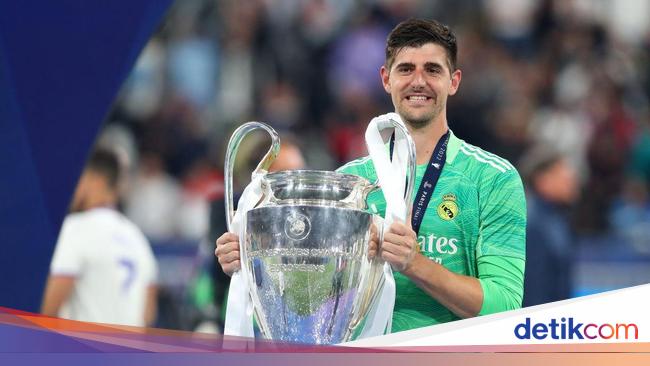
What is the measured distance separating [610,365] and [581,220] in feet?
21.2

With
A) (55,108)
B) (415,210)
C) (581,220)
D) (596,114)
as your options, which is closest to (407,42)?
(415,210)

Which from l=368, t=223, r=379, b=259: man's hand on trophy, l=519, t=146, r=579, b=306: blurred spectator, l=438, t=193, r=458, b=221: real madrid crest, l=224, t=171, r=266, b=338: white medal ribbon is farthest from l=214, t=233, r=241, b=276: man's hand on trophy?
l=519, t=146, r=579, b=306: blurred spectator

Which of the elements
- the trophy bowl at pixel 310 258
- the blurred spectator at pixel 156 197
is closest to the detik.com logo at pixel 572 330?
the trophy bowl at pixel 310 258

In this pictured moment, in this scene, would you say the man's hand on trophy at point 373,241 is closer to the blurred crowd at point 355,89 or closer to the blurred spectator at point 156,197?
the blurred crowd at point 355,89

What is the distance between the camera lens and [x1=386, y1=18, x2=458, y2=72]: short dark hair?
2736 millimetres

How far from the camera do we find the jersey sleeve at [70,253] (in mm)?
5555

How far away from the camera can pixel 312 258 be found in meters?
2.40

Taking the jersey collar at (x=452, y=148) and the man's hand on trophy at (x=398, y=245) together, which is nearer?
the man's hand on trophy at (x=398, y=245)

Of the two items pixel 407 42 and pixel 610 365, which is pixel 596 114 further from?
pixel 610 365

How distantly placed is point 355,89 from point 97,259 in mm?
3917

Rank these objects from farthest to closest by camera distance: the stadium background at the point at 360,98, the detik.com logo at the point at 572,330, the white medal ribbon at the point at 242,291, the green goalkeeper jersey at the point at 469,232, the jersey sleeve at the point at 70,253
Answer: the stadium background at the point at 360,98 → the jersey sleeve at the point at 70,253 → the green goalkeeper jersey at the point at 469,232 → the white medal ribbon at the point at 242,291 → the detik.com logo at the point at 572,330

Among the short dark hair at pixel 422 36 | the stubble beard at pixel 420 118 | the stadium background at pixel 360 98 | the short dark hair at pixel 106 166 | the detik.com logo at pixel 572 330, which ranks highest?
the stadium background at pixel 360 98

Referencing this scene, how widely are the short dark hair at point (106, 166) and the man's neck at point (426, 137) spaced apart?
3201 millimetres

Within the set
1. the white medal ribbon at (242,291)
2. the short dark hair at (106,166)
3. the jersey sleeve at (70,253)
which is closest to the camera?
the white medal ribbon at (242,291)
